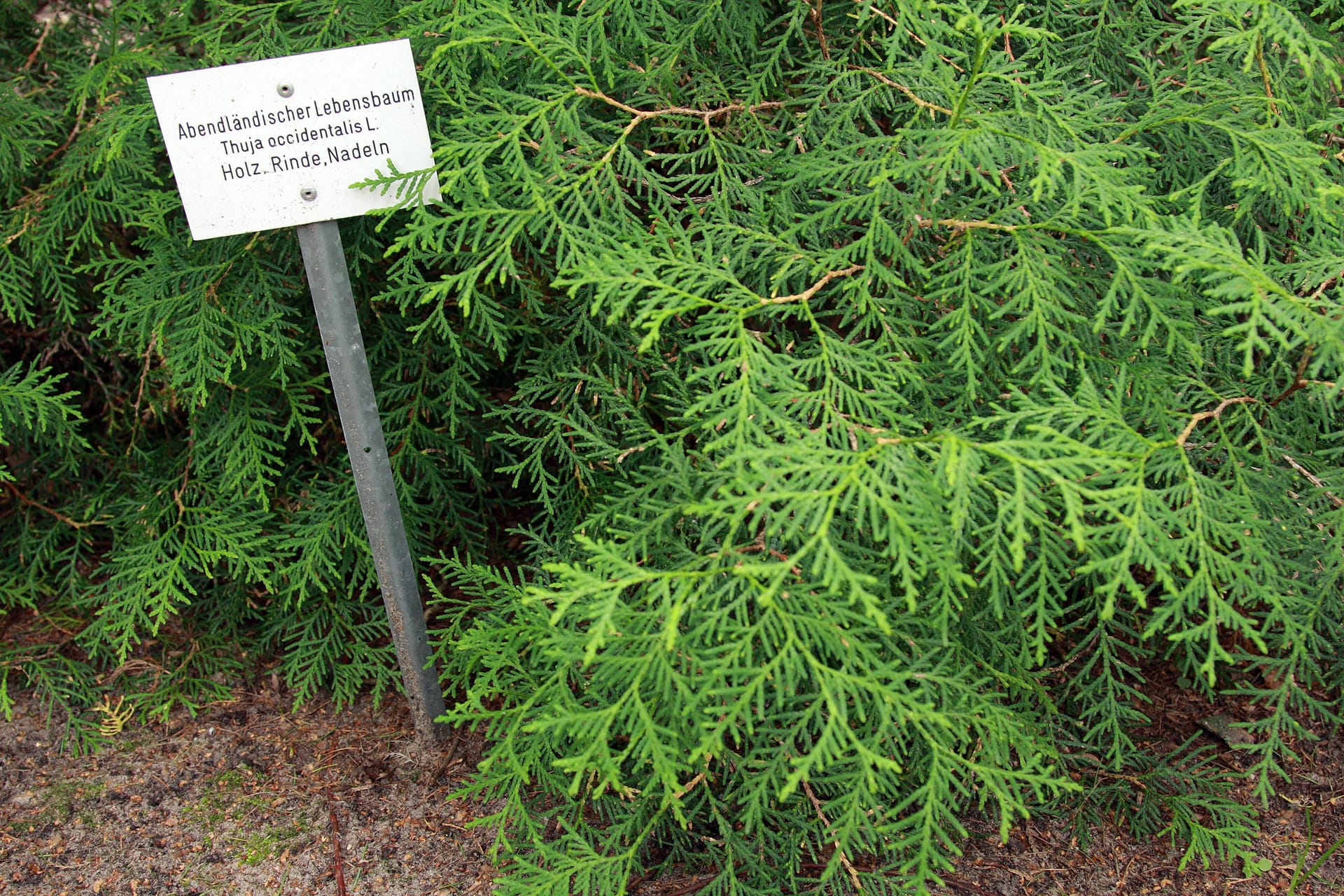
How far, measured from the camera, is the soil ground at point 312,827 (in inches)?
86.7

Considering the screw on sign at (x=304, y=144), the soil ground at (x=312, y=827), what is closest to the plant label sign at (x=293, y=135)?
the screw on sign at (x=304, y=144)

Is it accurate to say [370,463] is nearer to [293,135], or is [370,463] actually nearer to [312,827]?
[293,135]

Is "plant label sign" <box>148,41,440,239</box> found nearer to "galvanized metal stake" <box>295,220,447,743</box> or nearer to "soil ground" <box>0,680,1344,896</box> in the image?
"galvanized metal stake" <box>295,220,447,743</box>

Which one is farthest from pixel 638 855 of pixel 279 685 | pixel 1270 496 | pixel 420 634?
pixel 1270 496

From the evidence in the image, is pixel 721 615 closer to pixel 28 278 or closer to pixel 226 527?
pixel 226 527

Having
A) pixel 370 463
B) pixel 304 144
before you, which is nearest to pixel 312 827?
pixel 370 463

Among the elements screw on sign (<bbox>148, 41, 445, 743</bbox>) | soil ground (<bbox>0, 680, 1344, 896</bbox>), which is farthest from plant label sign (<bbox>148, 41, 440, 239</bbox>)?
soil ground (<bbox>0, 680, 1344, 896</bbox>)

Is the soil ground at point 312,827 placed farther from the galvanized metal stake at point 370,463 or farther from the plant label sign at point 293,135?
the plant label sign at point 293,135

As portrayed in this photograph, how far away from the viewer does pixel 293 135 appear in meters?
2.00

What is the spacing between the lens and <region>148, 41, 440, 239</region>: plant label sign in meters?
1.96

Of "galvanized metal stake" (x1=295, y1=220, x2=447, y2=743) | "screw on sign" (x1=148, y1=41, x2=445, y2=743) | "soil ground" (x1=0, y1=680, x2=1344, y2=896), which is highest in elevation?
"screw on sign" (x1=148, y1=41, x2=445, y2=743)

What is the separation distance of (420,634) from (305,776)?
495 mm

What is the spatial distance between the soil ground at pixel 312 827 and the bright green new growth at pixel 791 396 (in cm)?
11

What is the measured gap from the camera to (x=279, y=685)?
9.15ft
